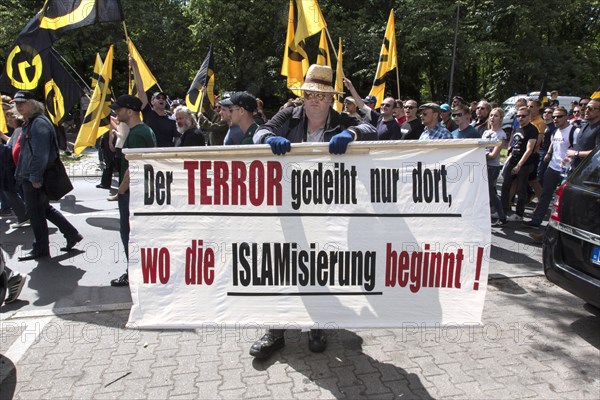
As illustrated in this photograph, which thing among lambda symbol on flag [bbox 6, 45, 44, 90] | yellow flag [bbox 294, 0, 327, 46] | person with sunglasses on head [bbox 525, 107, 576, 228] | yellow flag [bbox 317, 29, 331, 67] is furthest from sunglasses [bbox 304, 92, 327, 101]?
person with sunglasses on head [bbox 525, 107, 576, 228]

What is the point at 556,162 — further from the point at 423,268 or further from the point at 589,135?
the point at 423,268

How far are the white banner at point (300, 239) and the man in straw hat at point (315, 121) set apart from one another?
347mm

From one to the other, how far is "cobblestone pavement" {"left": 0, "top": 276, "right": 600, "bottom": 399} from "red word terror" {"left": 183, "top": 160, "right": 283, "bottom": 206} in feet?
2.94

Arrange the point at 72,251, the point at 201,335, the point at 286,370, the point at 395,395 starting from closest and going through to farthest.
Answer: the point at 395,395 → the point at 286,370 → the point at 201,335 → the point at 72,251

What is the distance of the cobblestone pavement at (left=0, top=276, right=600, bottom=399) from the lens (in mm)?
3016

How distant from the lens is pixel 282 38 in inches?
1064

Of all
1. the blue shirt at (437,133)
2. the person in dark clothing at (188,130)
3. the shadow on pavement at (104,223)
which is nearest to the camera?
the blue shirt at (437,133)

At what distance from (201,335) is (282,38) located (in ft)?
84.1

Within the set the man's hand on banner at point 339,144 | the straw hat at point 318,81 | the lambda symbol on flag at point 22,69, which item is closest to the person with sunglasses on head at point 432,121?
the straw hat at point 318,81

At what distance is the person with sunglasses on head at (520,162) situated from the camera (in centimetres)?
722

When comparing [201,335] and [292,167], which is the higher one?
[292,167]

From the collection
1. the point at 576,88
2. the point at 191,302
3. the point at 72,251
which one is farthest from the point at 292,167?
the point at 576,88

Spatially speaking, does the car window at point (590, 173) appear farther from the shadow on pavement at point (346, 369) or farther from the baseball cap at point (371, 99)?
the baseball cap at point (371, 99)

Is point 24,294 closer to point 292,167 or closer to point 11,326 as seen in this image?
point 11,326
